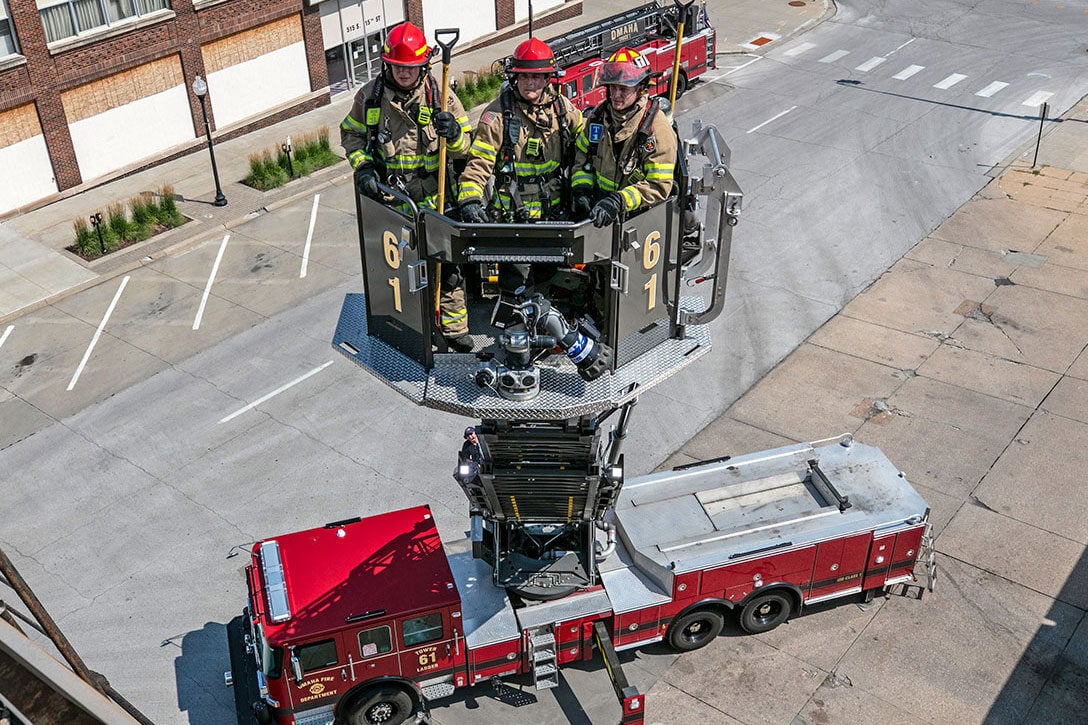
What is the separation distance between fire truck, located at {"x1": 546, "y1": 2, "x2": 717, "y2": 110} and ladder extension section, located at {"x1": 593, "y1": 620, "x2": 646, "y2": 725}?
60.7 ft

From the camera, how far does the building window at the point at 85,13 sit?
2711 cm

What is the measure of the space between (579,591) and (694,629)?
6.06 feet

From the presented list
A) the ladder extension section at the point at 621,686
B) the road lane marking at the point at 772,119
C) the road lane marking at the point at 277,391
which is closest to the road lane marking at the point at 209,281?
the road lane marking at the point at 277,391

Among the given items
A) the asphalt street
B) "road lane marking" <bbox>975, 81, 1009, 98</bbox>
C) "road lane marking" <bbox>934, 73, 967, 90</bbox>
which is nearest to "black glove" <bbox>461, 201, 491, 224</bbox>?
the asphalt street

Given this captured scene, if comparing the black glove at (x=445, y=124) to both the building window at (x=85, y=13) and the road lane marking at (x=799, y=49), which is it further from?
the road lane marking at (x=799, y=49)

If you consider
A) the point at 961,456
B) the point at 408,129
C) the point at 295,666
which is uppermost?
the point at 408,129

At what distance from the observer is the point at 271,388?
20.7 m

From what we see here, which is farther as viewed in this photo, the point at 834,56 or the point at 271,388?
the point at 834,56

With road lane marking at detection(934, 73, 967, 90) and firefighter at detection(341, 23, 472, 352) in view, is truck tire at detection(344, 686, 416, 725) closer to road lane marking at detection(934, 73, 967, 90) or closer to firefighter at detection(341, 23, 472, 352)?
firefighter at detection(341, 23, 472, 352)

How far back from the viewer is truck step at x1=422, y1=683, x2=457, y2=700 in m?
13.7

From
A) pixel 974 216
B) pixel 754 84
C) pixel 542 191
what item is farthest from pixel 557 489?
pixel 754 84

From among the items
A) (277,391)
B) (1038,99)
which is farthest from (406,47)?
(1038,99)

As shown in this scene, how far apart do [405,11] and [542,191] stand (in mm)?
25750

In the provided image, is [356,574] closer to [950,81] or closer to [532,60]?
[532,60]
